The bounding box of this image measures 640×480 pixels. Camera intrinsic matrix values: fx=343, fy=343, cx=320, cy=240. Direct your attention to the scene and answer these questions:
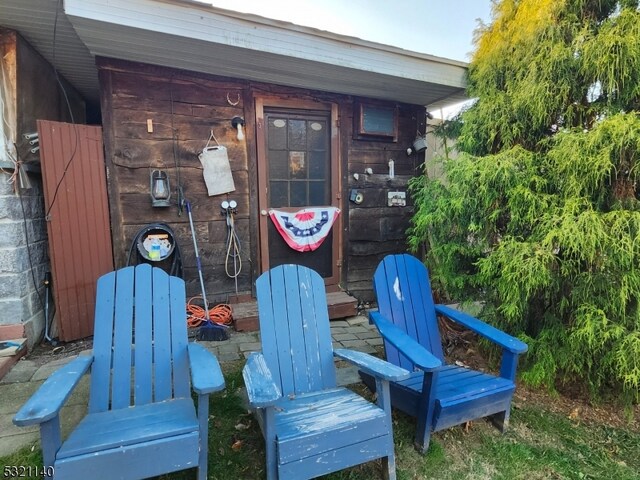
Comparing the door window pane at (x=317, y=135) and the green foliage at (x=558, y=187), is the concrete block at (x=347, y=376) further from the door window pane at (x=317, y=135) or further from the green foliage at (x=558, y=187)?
the door window pane at (x=317, y=135)

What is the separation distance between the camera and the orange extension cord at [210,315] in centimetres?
312

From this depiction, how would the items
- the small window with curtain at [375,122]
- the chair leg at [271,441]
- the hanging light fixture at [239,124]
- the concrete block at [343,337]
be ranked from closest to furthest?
the chair leg at [271,441] < the concrete block at [343,337] < the hanging light fixture at [239,124] < the small window with curtain at [375,122]

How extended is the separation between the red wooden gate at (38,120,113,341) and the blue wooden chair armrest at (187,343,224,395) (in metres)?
1.79

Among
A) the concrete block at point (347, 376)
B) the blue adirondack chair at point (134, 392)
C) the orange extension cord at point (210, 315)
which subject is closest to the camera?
the blue adirondack chair at point (134, 392)

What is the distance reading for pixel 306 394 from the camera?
173 cm

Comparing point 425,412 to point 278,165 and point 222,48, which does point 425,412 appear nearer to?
point 278,165

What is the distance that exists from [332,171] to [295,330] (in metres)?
2.23

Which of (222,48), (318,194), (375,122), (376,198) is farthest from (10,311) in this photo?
(375,122)

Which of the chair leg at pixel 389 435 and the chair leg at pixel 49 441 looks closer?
the chair leg at pixel 49 441

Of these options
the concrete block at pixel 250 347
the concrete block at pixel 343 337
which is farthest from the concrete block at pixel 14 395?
the concrete block at pixel 343 337

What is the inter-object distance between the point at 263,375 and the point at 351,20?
5176 mm

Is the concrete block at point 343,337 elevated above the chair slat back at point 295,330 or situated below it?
below

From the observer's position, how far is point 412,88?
3465 mm

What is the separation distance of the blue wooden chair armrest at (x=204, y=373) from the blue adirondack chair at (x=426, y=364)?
Result: 2.80ft
